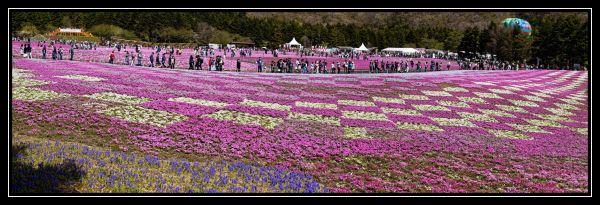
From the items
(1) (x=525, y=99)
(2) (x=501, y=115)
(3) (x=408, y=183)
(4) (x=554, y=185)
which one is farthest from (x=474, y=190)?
(1) (x=525, y=99)

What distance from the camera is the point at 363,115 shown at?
28.4 m

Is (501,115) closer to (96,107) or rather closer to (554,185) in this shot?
(554,185)

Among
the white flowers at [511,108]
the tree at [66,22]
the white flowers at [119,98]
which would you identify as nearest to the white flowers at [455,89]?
the white flowers at [511,108]

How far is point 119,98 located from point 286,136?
11237mm

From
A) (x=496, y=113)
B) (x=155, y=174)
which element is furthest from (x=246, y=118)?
(x=496, y=113)

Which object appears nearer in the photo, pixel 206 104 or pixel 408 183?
pixel 408 183

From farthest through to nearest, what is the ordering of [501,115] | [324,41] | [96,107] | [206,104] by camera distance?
[324,41] → [501,115] → [206,104] → [96,107]

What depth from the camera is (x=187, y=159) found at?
53.3 feet

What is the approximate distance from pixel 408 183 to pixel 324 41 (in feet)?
513

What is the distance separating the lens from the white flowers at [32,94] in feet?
74.6

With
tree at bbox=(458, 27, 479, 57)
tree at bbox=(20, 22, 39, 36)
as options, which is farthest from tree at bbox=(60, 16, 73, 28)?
tree at bbox=(458, 27, 479, 57)

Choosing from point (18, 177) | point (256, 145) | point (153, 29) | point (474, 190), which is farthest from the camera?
point (153, 29)

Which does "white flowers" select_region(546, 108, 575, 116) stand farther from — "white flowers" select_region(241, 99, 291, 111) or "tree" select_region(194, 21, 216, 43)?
"tree" select_region(194, 21, 216, 43)

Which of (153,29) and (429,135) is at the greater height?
(153,29)
